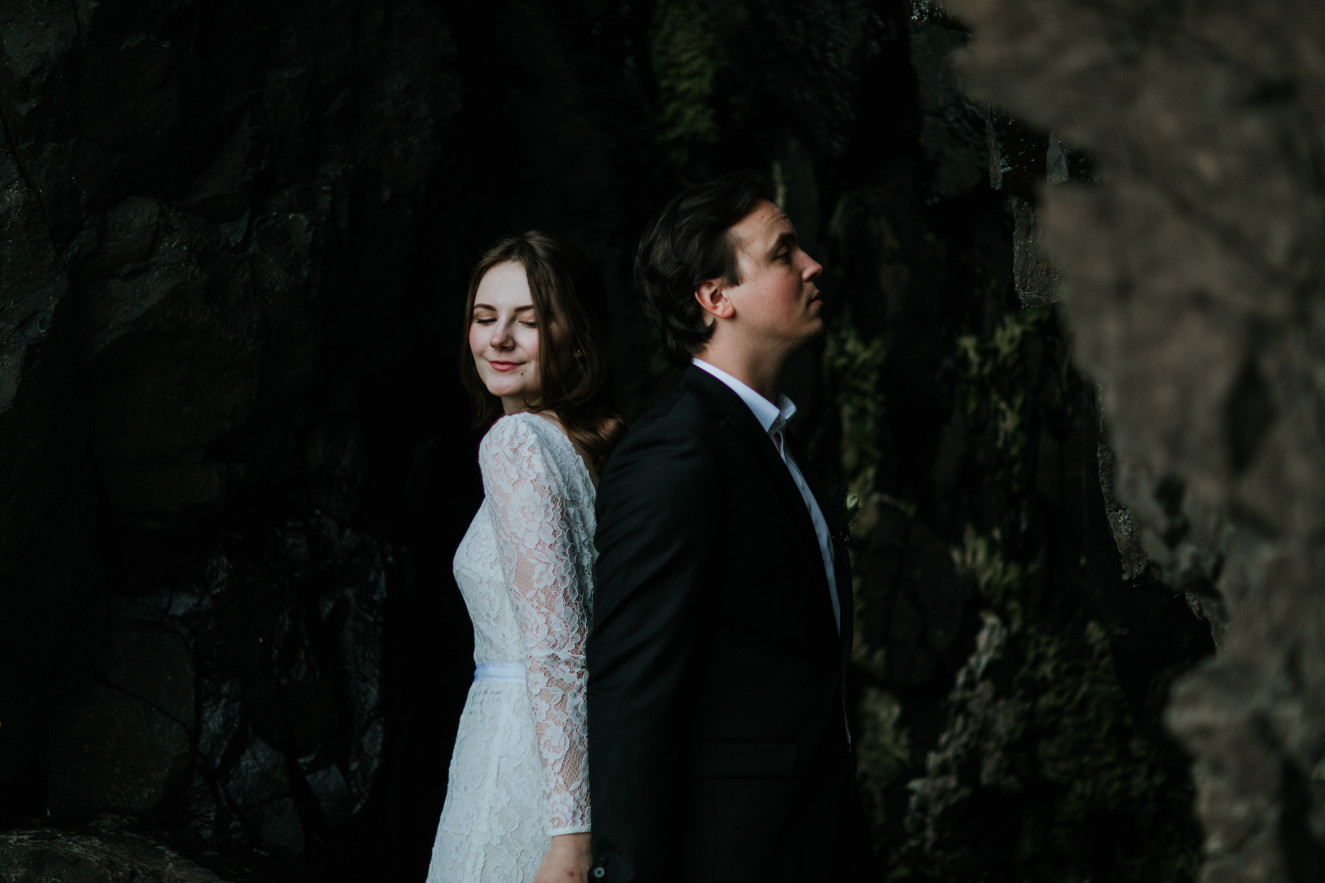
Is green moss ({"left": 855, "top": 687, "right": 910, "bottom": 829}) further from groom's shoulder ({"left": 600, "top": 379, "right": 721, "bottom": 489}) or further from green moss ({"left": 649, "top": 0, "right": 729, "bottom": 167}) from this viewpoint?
groom's shoulder ({"left": 600, "top": 379, "right": 721, "bottom": 489})

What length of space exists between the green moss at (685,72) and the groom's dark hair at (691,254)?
102 inches

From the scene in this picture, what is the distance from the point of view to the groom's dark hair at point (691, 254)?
248 centimetres

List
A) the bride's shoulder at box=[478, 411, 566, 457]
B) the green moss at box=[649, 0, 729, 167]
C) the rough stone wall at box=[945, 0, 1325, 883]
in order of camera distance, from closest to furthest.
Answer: the rough stone wall at box=[945, 0, 1325, 883], the bride's shoulder at box=[478, 411, 566, 457], the green moss at box=[649, 0, 729, 167]

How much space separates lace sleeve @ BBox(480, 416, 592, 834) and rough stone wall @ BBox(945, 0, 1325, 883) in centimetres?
140

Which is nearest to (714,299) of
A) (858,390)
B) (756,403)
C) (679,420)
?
(756,403)

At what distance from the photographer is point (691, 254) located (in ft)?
8.21

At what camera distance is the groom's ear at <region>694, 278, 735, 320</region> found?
8.05ft

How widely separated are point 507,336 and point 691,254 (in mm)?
485

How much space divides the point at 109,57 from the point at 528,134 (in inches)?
80.1

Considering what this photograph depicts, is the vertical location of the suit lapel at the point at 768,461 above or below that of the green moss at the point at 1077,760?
above

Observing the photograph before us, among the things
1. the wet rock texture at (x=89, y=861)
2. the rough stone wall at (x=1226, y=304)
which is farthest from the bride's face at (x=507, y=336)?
the rough stone wall at (x=1226, y=304)

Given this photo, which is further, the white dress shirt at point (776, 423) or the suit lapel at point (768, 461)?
the white dress shirt at point (776, 423)

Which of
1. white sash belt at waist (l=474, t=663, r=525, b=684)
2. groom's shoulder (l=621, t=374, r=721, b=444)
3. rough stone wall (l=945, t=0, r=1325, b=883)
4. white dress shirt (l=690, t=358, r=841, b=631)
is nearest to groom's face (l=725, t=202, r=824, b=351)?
white dress shirt (l=690, t=358, r=841, b=631)

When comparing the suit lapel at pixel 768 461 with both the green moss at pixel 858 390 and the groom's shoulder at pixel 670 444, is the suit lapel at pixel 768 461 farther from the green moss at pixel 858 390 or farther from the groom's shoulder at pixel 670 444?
the green moss at pixel 858 390
